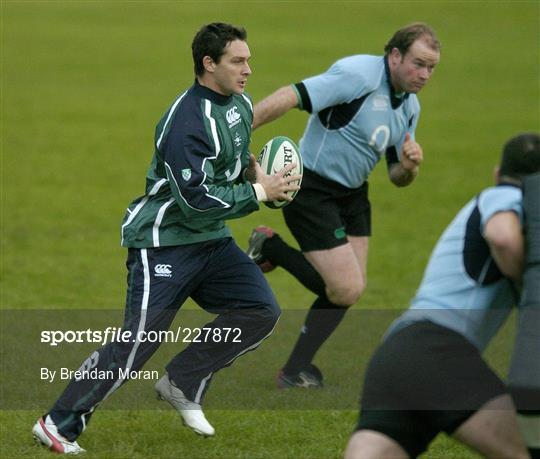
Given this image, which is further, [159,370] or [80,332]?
[80,332]

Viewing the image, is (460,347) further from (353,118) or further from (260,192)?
(353,118)

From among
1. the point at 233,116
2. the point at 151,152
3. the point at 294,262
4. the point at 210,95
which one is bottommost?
the point at 151,152

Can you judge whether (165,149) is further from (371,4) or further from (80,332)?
(371,4)

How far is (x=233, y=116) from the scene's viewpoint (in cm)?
718

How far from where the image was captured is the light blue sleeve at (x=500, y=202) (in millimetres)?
4871

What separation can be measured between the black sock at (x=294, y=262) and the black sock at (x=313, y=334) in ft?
0.44

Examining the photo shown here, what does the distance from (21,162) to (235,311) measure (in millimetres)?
12206

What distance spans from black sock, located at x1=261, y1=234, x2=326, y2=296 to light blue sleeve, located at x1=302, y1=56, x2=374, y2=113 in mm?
1176

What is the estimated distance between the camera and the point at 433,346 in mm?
4984

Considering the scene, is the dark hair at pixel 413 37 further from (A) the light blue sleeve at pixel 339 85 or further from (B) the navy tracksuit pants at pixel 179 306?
(B) the navy tracksuit pants at pixel 179 306

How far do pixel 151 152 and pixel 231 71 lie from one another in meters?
13.6

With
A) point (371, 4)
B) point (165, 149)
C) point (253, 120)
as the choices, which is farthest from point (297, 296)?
point (371, 4)

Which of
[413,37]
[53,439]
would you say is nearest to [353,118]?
[413,37]

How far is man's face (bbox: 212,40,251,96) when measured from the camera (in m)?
7.10
